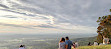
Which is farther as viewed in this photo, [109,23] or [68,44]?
[109,23]

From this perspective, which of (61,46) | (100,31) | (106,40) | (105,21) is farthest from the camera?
(100,31)

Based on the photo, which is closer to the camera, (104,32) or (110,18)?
(110,18)

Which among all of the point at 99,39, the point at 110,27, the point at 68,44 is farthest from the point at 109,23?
the point at 68,44

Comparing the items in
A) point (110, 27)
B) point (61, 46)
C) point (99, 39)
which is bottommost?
point (99, 39)

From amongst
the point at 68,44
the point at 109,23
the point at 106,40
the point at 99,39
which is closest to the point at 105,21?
the point at 109,23

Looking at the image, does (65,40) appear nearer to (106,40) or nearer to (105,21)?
(106,40)

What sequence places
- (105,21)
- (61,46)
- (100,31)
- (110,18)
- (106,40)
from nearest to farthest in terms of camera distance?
(61,46) < (106,40) < (110,18) < (105,21) < (100,31)

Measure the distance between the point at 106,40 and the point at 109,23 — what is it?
101ft

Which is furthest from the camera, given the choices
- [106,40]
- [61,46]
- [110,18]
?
[110,18]

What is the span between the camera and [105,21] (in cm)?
5219

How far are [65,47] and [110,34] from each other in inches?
1813

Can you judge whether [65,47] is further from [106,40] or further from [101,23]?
[101,23]

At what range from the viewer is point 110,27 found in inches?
1965

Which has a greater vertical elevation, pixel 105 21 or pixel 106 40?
pixel 105 21
